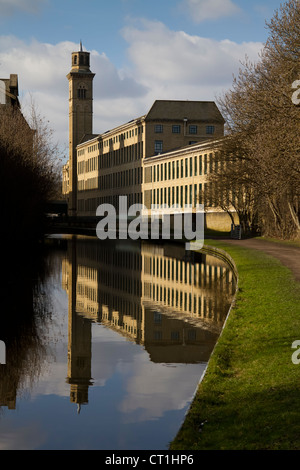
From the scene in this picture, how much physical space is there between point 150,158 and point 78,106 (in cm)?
6780

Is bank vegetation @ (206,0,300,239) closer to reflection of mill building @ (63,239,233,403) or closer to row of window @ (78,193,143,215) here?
reflection of mill building @ (63,239,233,403)

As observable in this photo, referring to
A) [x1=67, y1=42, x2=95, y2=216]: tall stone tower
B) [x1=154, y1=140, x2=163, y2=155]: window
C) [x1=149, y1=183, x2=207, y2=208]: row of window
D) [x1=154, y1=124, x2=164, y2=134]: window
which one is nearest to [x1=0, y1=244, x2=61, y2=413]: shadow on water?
[x1=149, y1=183, x2=207, y2=208]: row of window

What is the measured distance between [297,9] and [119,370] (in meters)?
27.3

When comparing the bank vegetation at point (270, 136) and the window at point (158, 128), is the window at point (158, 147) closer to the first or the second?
the window at point (158, 128)

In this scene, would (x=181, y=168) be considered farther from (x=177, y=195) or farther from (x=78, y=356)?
(x=78, y=356)

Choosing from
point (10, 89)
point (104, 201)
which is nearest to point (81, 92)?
point (104, 201)

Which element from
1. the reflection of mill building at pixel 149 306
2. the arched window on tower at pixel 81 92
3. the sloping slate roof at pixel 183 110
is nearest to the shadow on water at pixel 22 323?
the reflection of mill building at pixel 149 306

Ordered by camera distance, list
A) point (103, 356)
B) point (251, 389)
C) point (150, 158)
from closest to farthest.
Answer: point (251, 389)
point (103, 356)
point (150, 158)

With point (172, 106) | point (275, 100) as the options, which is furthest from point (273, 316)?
point (172, 106)

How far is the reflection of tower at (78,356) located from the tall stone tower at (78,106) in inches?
6102

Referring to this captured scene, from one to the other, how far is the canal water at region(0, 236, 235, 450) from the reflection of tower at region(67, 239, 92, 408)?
2cm

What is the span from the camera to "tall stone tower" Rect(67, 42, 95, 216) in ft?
570

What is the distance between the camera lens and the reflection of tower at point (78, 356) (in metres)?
10.4

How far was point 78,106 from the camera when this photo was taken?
176250 millimetres
